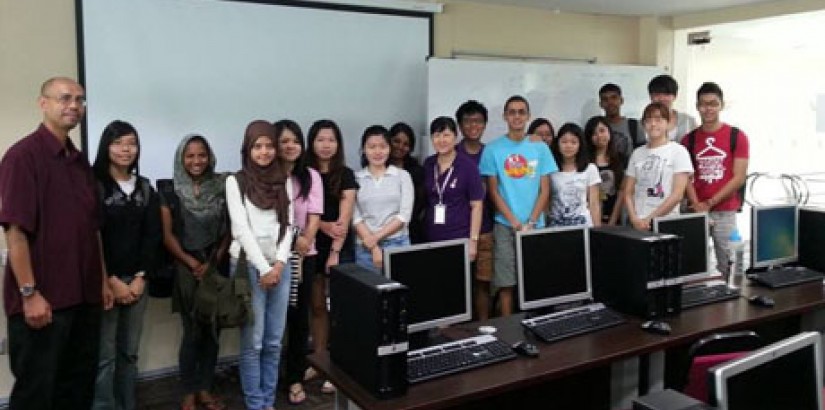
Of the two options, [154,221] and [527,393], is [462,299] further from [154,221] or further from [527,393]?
[154,221]

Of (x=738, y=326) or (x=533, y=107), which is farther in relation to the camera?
(x=533, y=107)

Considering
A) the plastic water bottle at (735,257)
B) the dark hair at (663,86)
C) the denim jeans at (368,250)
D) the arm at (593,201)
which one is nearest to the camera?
the plastic water bottle at (735,257)

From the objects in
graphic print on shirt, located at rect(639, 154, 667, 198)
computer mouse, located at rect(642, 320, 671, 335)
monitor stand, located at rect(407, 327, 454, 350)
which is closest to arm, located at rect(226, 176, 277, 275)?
monitor stand, located at rect(407, 327, 454, 350)

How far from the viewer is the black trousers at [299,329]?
3.37 m

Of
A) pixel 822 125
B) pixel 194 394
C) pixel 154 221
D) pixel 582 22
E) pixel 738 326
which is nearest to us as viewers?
pixel 738 326

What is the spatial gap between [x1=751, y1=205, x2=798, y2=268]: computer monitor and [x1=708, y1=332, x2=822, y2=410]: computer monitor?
1.74 meters

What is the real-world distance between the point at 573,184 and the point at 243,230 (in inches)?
74.2

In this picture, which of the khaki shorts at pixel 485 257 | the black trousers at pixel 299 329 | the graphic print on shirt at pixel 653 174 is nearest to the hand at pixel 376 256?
the black trousers at pixel 299 329

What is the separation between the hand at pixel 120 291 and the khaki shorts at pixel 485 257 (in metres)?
1.82

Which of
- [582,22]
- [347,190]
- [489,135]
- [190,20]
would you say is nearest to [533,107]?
[489,135]

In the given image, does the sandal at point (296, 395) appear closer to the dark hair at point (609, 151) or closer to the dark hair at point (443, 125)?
the dark hair at point (443, 125)

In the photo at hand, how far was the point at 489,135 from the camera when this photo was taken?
4523 mm

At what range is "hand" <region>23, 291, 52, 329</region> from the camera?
96.0 inches

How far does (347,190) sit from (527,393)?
1369mm
